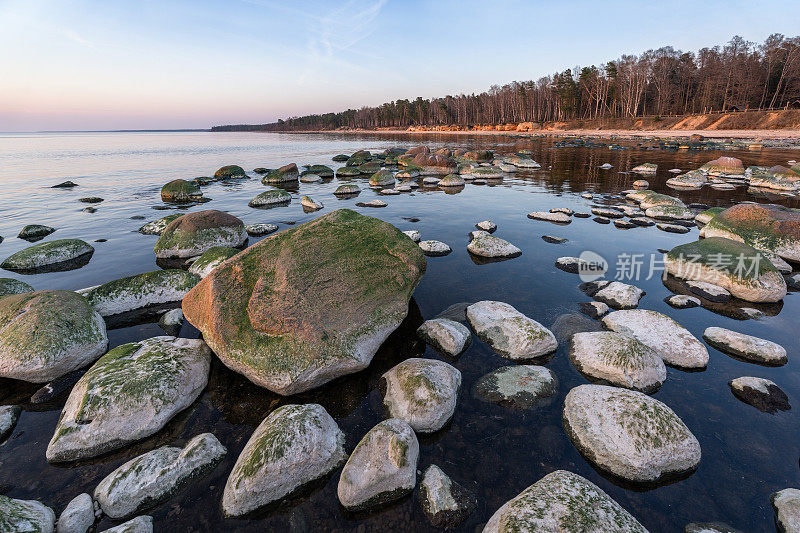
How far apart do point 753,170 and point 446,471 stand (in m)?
35.4

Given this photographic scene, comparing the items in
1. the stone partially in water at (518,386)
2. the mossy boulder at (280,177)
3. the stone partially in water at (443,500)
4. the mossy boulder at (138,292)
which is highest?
the mossy boulder at (280,177)

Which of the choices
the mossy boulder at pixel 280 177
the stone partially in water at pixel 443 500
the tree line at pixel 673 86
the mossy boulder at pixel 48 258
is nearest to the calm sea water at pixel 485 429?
the stone partially in water at pixel 443 500

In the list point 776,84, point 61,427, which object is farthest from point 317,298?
point 776,84

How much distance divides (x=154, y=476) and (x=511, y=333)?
19.4ft

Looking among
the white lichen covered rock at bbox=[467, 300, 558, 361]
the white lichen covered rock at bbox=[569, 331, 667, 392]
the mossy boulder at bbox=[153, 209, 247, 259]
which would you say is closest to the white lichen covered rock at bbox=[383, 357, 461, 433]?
the white lichen covered rock at bbox=[467, 300, 558, 361]

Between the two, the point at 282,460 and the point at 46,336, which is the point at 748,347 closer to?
the point at 282,460

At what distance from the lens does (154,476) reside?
158 inches

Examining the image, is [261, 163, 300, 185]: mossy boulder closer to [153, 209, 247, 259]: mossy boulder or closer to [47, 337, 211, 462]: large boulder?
[153, 209, 247, 259]: mossy boulder

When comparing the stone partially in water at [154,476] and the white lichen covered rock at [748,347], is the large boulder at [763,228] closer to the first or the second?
the white lichen covered rock at [748,347]

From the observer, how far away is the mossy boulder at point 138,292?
8148 mm

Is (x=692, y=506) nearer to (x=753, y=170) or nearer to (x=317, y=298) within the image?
(x=317, y=298)

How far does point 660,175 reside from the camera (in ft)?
89.1

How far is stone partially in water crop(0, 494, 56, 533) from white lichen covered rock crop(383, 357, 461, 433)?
3985 mm

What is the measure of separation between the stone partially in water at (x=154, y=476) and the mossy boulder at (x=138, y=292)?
17.9 feet
